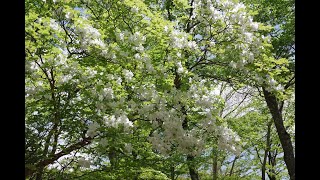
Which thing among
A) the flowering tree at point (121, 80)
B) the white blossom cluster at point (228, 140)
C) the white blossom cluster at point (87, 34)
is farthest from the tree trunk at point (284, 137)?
the white blossom cluster at point (87, 34)

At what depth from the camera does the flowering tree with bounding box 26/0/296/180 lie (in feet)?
15.8

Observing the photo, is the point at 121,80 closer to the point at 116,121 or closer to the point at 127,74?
the point at 127,74

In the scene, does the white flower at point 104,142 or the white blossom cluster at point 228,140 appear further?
the white blossom cluster at point 228,140

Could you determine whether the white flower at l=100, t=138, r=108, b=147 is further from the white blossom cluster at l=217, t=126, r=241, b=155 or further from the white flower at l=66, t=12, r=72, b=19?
the white blossom cluster at l=217, t=126, r=241, b=155

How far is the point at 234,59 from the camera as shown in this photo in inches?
270

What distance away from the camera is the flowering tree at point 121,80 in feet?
15.8

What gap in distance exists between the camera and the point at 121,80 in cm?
572

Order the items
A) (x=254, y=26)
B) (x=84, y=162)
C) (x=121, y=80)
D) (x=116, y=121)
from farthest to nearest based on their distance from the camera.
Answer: (x=254, y=26) < (x=121, y=80) < (x=84, y=162) < (x=116, y=121)

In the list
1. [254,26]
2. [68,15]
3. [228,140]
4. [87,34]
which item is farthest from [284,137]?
[68,15]

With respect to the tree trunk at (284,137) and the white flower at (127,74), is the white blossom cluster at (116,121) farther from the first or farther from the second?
the tree trunk at (284,137)

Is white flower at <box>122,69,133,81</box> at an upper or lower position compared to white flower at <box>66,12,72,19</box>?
lower

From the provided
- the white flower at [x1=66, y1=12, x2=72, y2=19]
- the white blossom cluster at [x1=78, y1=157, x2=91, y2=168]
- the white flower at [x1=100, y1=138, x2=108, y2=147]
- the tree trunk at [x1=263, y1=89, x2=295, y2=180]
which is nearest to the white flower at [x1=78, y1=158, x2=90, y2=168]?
the white blossom cluster at [x1=78, y1=157, x2=91, y2=168]

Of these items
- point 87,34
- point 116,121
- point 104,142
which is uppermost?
point 87,34
